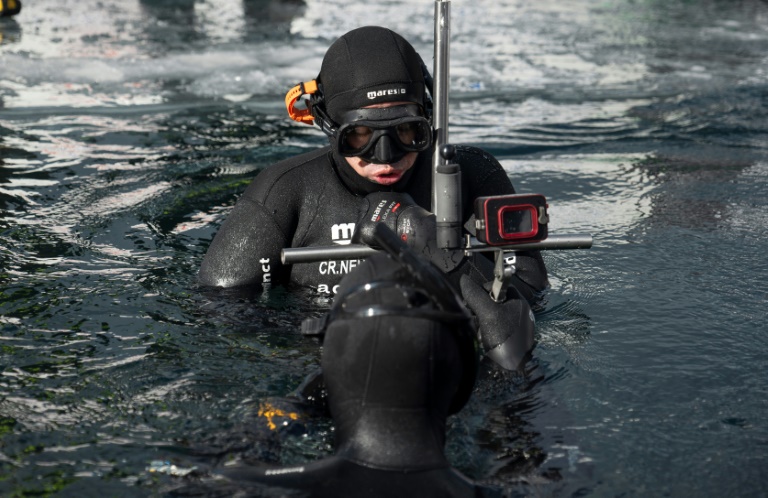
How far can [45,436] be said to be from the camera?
10.1ft

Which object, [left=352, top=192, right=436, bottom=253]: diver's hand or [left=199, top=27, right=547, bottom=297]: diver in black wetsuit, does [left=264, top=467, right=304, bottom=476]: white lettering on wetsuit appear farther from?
[left=199, top=27, right=547, bottom=297]: diver in black wetsuit

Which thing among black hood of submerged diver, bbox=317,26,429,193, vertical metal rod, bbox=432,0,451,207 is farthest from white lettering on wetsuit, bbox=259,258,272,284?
vertical metal rod, bbox=432,0,451,207

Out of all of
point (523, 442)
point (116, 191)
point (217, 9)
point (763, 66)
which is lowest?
point (523, 442)

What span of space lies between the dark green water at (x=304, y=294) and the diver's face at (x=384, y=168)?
0.59 metres

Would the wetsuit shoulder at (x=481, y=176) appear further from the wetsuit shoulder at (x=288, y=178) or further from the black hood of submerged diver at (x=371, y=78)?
the wetsuit shoulder at (x=288, y=178)

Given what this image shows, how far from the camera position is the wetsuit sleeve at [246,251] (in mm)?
4105

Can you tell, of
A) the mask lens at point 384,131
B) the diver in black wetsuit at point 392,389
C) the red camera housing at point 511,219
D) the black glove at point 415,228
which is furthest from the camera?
the mask lens at point 384,131

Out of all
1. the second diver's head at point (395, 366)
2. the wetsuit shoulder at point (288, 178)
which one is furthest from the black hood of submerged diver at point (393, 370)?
the wetsuit shoulder at point (288, 178)

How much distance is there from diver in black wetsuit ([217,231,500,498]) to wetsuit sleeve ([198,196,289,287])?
1449 mm

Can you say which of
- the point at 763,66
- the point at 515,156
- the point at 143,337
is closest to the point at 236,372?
the point at 143,337

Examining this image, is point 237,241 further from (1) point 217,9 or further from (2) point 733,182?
(1) point 217,9

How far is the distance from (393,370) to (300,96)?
1865 mm

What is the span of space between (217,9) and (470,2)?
13.5 ft

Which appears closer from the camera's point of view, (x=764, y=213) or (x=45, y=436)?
(x=45, y=436)
